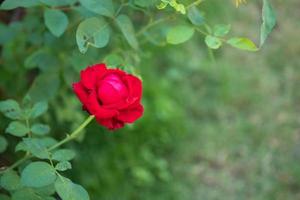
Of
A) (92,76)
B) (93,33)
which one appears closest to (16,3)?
(93,33)

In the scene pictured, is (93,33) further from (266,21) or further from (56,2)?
(266,21)

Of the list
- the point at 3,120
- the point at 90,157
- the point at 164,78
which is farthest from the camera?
the point at 164,78

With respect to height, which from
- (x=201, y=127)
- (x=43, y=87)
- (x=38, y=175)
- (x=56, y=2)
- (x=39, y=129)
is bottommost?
(x=201, y=127)

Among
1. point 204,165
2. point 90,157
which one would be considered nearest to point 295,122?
point 204,165

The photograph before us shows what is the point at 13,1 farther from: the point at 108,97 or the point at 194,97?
the point at 194,97

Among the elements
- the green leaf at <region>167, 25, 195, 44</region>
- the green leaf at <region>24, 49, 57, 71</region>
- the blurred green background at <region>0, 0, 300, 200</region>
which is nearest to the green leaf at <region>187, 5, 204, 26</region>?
the green leaf at <region>167, 25, 195, 44</region>
